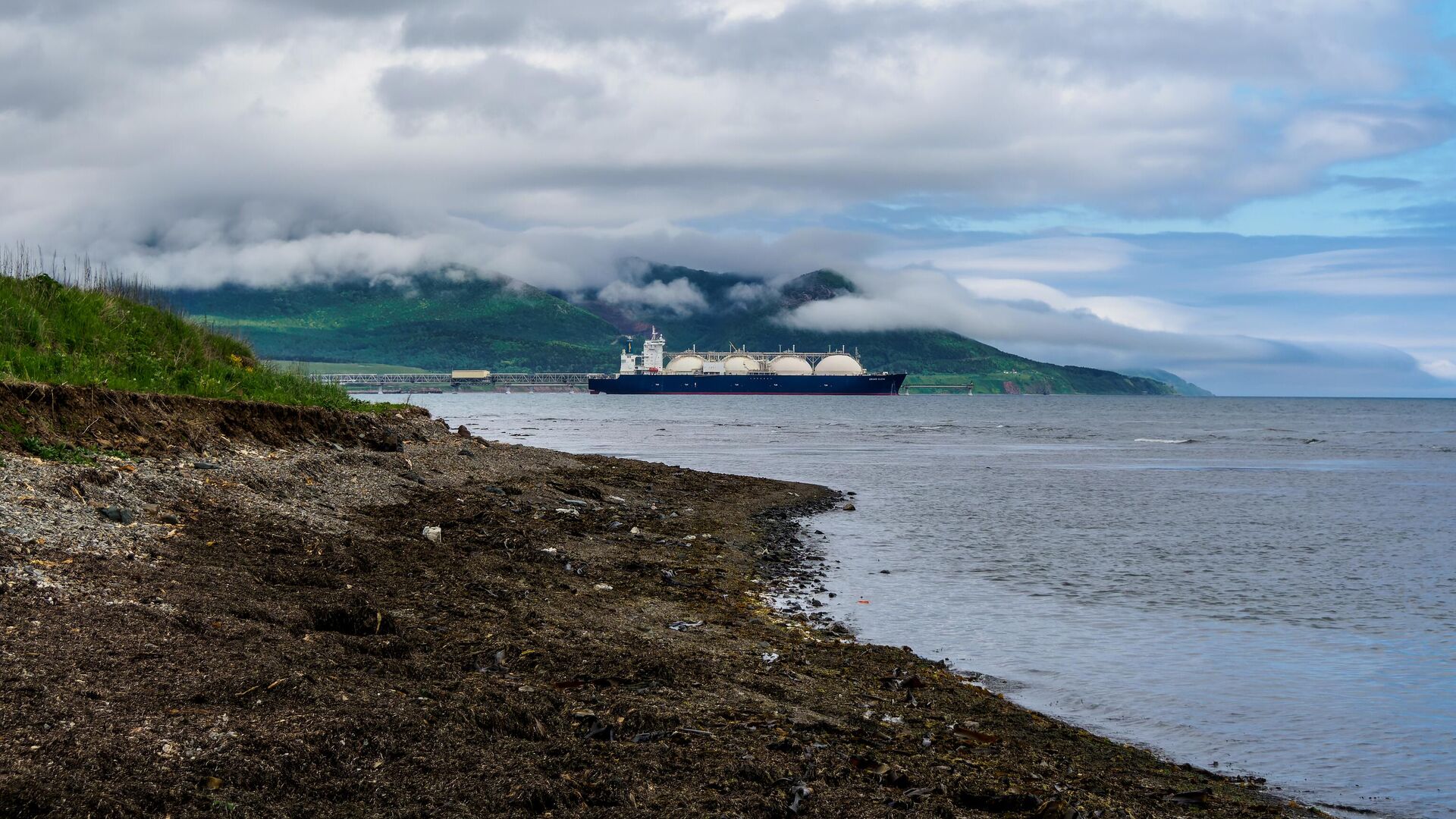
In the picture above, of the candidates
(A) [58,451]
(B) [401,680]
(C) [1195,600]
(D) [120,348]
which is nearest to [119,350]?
(D) [120,348]

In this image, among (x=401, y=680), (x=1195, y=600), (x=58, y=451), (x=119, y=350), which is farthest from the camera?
(x=119, y=350)

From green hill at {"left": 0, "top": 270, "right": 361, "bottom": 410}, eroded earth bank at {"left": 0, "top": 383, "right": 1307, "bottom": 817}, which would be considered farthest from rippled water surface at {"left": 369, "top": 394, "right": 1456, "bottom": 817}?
green hill at {"left": 0, "top": 270, "right": 361, "bottom": 410}

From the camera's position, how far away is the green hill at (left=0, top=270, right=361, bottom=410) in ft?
50.9

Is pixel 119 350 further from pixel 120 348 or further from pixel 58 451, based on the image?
pixel 58 451

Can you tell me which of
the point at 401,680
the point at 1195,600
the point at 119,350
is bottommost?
the point at 1195,600

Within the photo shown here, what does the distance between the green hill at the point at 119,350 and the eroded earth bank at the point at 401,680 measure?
1773 mm

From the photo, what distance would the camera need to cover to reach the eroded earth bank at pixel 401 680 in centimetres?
555

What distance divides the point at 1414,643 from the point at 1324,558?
8068mm

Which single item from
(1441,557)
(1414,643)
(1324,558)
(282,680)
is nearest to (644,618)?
(282,680)

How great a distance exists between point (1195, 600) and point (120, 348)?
18.0 meters

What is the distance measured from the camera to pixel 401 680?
725 centimetres

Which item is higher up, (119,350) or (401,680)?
(119,350)

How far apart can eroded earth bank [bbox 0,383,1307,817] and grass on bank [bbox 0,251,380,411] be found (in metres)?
1.86

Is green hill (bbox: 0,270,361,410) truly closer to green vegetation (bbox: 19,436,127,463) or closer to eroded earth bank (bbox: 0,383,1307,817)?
green vegetation (bbox: 19,436,127,463)
